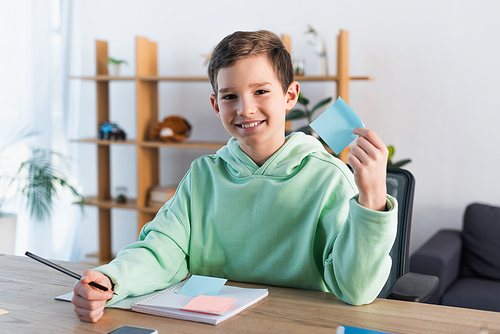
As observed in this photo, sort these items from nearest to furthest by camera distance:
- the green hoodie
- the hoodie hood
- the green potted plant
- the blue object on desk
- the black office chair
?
the blue object on desk → the green hoodie → the hoodie hood → the black office chair → the green potted plant

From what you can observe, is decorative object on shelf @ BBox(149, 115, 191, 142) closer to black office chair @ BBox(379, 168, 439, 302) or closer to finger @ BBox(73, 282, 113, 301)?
black office chair @ BBox(379, 168, 439, 302)

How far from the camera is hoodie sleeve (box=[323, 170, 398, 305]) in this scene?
90 centimetres

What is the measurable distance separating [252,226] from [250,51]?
41 cm

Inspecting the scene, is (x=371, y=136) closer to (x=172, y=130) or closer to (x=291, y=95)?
(x=291, y=95)

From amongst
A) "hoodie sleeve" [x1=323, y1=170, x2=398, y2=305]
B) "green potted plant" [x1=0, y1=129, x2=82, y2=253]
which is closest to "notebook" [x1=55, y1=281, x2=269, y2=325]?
"hoodie sleeve" [x1=323, y1=170, x2=398, y2=305]

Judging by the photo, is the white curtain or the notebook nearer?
the notebook

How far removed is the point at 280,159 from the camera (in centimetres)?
122

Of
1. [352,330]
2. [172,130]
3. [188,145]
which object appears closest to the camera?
[352,330]

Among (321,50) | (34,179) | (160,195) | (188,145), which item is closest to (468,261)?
(321,50)

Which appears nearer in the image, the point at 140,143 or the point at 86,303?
the point at 86,303

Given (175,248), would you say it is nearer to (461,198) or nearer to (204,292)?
(204,292)

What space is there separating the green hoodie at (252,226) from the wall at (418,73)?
1.98 m

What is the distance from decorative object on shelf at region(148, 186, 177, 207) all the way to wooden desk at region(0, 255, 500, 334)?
2.23 metres

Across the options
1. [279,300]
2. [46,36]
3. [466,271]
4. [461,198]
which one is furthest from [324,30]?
[279,300]
